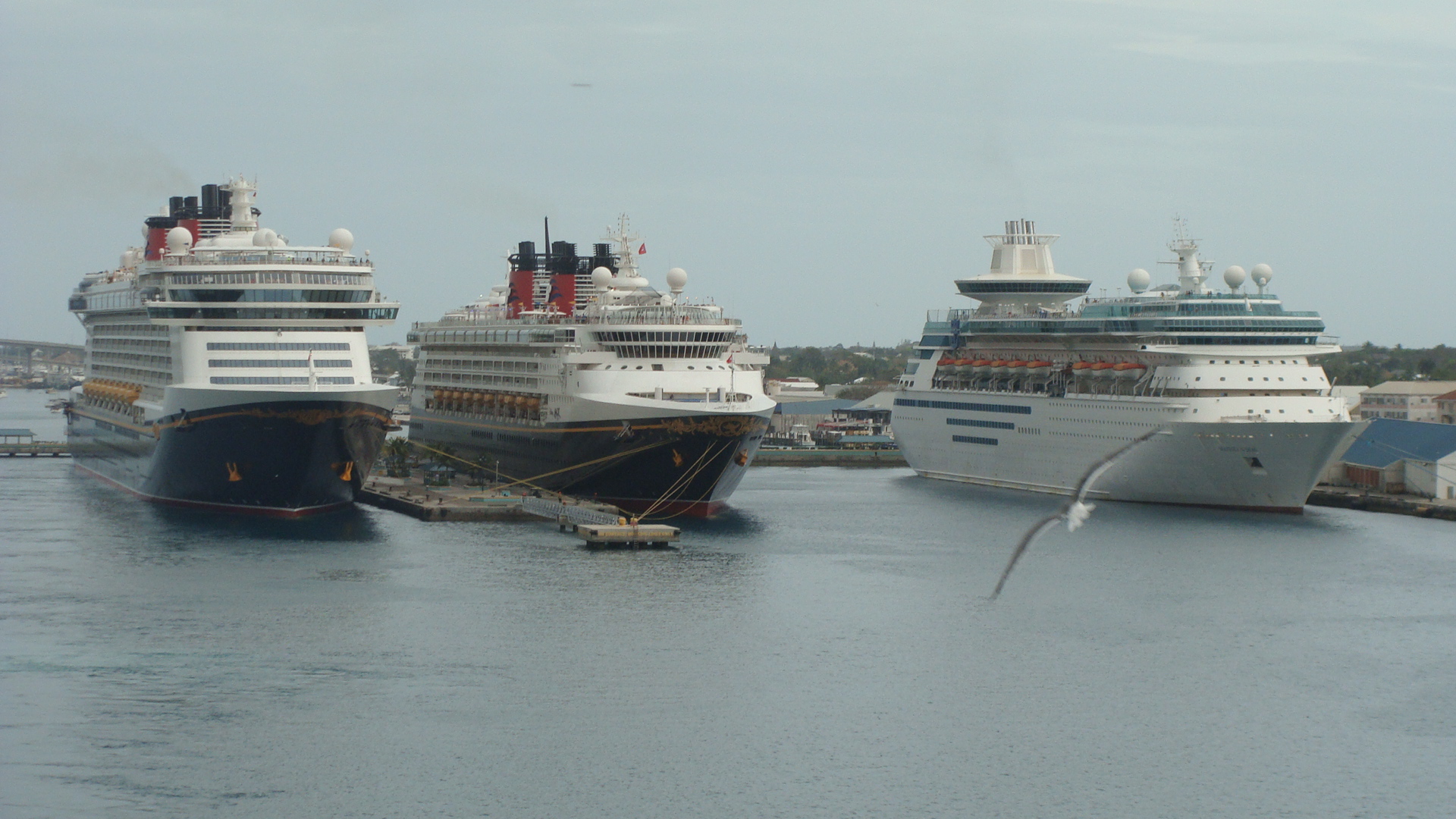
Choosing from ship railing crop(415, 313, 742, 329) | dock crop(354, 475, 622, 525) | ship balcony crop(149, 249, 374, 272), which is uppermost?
ship balcony crop(149, 249, 374, 272)

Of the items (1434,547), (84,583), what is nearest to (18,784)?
(84,583)

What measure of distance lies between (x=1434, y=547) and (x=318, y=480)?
3086cm

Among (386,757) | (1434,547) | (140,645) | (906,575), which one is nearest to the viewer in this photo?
(386,757)

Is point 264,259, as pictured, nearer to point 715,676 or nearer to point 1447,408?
point 715,676

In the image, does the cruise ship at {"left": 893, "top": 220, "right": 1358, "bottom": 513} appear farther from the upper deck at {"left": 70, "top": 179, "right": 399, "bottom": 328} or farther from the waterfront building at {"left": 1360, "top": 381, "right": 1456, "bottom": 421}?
the upper deck at {"left": 70, "top": 179, "right": 399, "bottom": 328}

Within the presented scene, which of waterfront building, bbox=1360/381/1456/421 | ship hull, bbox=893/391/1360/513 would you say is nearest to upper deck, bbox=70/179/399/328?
ship hull, bbox=893/391/1360/513

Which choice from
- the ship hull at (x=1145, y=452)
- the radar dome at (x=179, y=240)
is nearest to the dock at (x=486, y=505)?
the radar dome at (x=179, y=240)

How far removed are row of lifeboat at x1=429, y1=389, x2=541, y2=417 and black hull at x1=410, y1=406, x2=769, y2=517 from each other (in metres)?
0.70

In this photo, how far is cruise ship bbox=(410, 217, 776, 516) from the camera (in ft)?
157

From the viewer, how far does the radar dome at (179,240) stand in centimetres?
5153

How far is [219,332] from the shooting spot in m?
46.5

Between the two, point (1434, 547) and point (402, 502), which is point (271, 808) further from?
point (1434, 547)

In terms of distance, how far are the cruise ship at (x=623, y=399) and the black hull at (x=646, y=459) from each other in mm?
45

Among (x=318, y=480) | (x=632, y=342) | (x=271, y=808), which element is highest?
(x=632, y=342)
